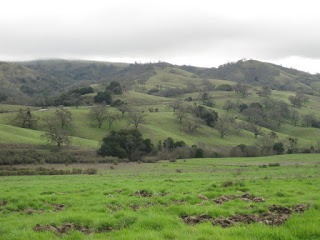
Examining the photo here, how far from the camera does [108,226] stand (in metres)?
9.00

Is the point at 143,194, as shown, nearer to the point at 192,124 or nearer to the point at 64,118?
the point at 64,118

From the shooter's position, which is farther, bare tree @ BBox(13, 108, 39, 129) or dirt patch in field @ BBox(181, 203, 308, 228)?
bare tree @ BBox(13, 108, 39, 129)

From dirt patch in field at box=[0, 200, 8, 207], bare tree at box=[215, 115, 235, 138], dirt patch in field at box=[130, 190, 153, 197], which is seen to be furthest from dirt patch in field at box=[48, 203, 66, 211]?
bare tree at box=[215, 115, 235, 138]

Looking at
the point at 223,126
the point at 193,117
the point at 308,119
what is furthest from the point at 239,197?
the point at 308,119

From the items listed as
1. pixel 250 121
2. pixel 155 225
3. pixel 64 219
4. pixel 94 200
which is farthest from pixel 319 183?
pixel 250 121

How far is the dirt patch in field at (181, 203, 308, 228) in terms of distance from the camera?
334 inches

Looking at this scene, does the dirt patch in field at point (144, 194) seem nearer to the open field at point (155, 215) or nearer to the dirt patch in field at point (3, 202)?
the open field at point (155, 215)

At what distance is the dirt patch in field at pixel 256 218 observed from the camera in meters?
8.48

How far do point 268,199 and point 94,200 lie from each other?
8.60 metres

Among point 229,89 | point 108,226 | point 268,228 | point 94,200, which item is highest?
point 229,89

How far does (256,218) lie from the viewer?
29.3 feet

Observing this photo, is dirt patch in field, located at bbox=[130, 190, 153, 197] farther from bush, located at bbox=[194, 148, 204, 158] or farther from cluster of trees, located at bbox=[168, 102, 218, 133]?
cluster of trees, located at bbox=[168, 102, 218, 133]

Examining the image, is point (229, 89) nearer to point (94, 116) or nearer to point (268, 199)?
point (94, 116)

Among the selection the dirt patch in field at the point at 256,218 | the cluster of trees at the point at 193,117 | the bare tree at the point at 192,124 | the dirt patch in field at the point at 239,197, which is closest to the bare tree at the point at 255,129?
the cluster of trees at the point at 193,117
